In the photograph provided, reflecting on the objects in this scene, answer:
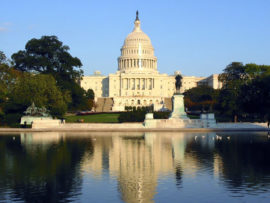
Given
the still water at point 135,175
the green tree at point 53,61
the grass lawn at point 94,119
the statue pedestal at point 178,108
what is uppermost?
the green tree at point 53,61

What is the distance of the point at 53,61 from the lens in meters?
79.8

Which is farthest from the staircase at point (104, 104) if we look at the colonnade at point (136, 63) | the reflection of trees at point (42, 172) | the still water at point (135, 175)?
the still water at point (135, 175)

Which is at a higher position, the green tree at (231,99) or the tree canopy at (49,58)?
the tree canopy at (49,58)

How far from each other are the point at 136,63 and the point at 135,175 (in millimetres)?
155530

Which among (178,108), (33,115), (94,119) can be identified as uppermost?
(178,108)

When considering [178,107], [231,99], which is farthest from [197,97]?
[178,107]

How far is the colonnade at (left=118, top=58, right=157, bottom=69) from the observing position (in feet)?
572

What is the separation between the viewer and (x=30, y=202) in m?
14.9

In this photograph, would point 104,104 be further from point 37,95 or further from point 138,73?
point 37,95

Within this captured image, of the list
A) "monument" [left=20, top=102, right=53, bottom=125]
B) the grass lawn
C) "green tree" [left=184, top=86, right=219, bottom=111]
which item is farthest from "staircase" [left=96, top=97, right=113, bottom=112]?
"monument" [left=20, top=102, right=53, bottom=125]

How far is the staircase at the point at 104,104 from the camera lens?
130500 millimetres

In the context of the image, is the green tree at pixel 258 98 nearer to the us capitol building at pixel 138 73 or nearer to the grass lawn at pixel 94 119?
the grass lawn at pixel 94 119

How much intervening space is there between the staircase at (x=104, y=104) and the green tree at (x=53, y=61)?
48305mm

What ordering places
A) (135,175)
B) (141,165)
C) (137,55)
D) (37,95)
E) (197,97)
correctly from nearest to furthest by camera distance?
(135,175), (141,165), (37,95), (197,97), (137,55)
